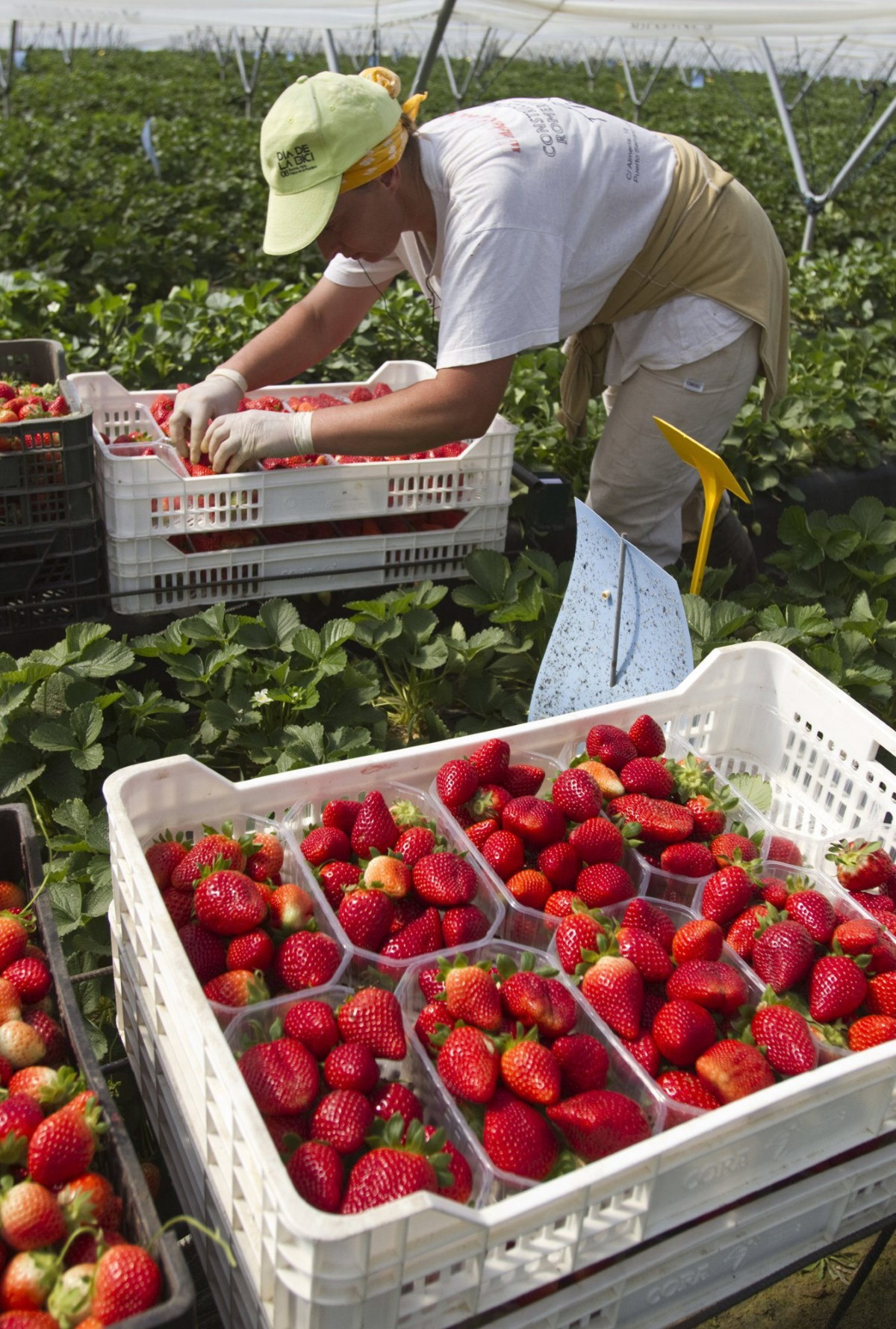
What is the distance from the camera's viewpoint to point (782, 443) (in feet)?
14.5

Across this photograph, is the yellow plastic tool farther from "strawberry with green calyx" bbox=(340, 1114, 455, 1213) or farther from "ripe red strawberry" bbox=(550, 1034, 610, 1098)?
"strawberry with green calyx" bbox=(340, 1114, 455, 1213)

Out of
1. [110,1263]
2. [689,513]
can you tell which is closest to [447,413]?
[689,513]

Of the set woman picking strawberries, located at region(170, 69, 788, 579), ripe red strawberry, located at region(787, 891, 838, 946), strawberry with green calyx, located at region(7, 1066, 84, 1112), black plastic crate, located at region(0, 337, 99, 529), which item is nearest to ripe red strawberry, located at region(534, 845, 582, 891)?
ripe red strawberry, located at region(787, 891, 838, 946)

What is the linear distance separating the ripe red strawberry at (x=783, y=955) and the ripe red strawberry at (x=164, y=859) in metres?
0.86

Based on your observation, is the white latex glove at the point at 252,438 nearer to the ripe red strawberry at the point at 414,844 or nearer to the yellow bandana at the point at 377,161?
the yellow bandana at the point at 377,161

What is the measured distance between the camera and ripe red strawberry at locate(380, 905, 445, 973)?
5.56 feet

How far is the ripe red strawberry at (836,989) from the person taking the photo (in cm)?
165

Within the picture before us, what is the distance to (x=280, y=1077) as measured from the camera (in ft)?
4.67

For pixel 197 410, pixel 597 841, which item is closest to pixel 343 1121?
pixel 597 841

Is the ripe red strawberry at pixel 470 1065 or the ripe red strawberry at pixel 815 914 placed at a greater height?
the ripe red strawberry at pixel 470 1065

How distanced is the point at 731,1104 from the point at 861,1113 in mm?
263

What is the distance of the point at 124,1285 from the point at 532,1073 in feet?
1.68

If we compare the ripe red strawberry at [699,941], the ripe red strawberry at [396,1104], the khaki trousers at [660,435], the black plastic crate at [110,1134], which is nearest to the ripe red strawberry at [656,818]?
the ripe red strawberry at [699,941]

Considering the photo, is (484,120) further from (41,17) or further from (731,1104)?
(41,17)
